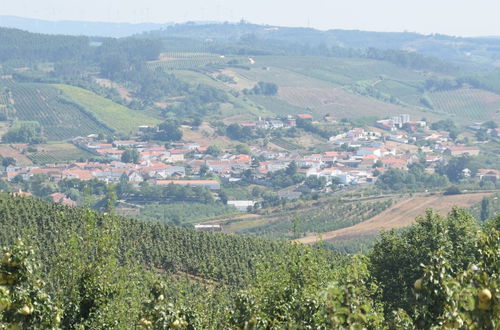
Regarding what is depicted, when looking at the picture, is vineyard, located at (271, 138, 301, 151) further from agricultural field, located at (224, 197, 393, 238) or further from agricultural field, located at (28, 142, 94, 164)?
agricultural field, located at (224, 197, 393, 238)

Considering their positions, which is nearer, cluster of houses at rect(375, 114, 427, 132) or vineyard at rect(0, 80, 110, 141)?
vineyard at rect(0, 80, 110, 141)

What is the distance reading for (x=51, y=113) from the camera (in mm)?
147125

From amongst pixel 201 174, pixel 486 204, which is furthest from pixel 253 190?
pixel 486 204

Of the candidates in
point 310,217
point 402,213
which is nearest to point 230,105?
point 310,217

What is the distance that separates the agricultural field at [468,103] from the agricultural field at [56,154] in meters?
75.5

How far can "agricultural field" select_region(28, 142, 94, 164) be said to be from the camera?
393 feet

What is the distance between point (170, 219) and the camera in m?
89.5

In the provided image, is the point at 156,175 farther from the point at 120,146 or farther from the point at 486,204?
the point at 486,204

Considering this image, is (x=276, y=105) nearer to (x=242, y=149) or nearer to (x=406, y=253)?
(x=242, y=149)

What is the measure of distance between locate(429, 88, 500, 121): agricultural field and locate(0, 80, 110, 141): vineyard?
228ft

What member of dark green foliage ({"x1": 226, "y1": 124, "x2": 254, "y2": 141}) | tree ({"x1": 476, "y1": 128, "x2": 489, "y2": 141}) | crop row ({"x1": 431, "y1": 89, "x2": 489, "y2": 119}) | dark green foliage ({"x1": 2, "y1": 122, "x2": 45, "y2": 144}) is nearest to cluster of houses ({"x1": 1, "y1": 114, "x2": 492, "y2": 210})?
dark green foliage ({"x1": 2, "y1": 122, "x2": 45, "y2": 144})

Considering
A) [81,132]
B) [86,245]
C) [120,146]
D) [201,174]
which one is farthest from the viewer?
[81,132]

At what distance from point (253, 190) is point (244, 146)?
79.1 ft

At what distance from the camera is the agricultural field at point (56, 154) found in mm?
119750
